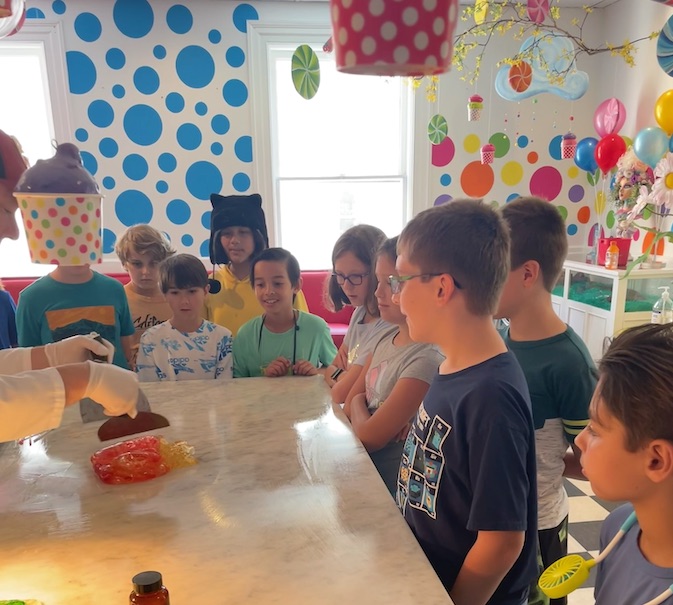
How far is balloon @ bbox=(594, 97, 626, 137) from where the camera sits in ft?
13.9

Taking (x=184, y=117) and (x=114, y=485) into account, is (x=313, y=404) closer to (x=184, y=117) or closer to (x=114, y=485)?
(x=114, y=485)

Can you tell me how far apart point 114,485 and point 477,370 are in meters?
0.78

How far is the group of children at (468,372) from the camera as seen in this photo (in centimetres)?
83

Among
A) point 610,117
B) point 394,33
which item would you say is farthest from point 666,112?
point 394,33

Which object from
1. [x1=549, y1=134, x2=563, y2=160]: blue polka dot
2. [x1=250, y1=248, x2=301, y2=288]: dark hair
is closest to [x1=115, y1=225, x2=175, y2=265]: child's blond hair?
[x1=250, y1=248, x2=301, y2=288]: dark hair

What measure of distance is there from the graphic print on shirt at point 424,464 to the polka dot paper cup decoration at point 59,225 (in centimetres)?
82

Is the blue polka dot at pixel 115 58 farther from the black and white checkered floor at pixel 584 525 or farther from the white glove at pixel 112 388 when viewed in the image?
the black and white checkered floor at pixel 584 525

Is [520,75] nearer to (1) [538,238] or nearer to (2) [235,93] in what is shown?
(2) [235,93]

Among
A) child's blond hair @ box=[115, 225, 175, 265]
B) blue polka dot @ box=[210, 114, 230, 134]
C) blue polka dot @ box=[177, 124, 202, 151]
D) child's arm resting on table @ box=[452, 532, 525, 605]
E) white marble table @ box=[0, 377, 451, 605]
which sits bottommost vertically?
child's arm resting on table @ box=[452, 532, 525, 605]

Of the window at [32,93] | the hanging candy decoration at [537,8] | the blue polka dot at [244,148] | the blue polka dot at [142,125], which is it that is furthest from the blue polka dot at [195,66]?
the hanging candy decoration at [537,8]

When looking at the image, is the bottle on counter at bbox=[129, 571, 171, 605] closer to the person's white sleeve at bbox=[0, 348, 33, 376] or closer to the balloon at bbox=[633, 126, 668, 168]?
the person's white sleeve at bbox=[0, 348, 33, 376]

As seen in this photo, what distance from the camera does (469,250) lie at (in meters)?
1.09

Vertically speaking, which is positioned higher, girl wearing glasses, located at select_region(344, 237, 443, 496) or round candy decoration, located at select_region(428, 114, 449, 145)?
round candy decoration, located at select_region(428, 114, 449, 145)

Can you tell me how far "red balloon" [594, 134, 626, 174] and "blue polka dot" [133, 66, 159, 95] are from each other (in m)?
3.54
